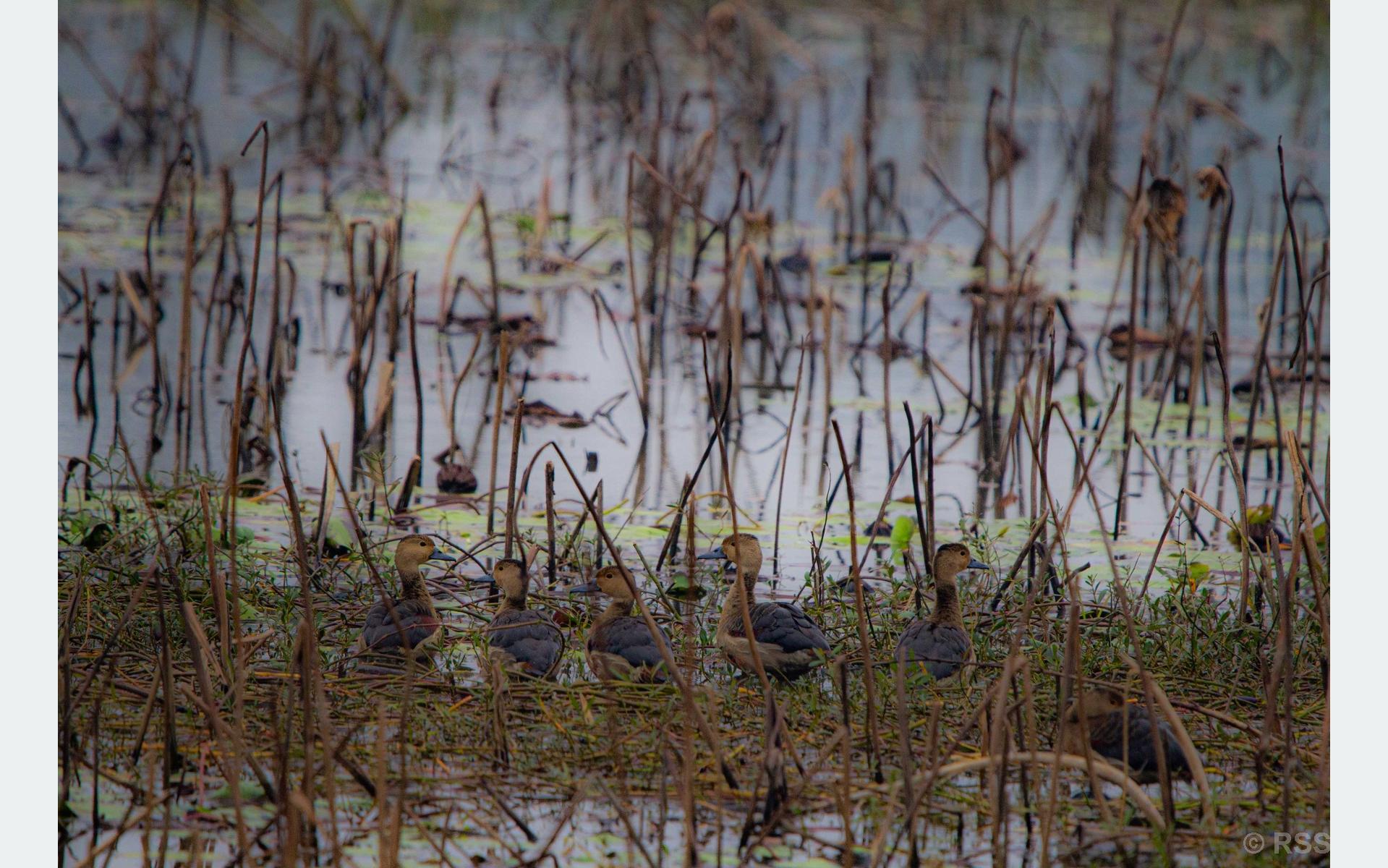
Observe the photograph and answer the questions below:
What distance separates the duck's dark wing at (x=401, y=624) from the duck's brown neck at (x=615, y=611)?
13.8 inches

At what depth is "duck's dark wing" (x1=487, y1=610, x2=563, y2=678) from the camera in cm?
332

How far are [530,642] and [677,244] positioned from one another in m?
4.73

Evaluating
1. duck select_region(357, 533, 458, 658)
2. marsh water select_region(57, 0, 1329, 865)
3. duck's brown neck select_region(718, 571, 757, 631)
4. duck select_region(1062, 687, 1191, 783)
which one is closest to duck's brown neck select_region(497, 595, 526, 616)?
duck select_region(357, 533, 458, 658)

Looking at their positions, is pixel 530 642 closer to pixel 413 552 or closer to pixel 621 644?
Answer: pixel 621 644

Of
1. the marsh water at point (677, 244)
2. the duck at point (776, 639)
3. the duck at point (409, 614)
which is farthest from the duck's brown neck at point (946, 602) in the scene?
the duck at point (409, 614)

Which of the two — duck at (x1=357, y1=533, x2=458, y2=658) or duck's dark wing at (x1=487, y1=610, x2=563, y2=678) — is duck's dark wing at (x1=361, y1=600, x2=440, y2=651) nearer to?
duck at (x1=357, y1=533, x2=458, y2=658)

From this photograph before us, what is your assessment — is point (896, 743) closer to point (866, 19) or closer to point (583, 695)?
point (583, 695)

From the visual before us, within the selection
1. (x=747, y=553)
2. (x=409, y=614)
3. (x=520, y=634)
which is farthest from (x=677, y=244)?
(x=520, y=634)

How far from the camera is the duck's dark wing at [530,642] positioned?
332cm

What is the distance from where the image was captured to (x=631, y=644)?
3.35 m

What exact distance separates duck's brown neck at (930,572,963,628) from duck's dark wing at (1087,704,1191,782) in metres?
0.52

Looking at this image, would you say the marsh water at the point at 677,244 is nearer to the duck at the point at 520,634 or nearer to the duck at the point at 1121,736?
the duck at the point at 1121,736

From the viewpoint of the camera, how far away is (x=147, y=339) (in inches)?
211
